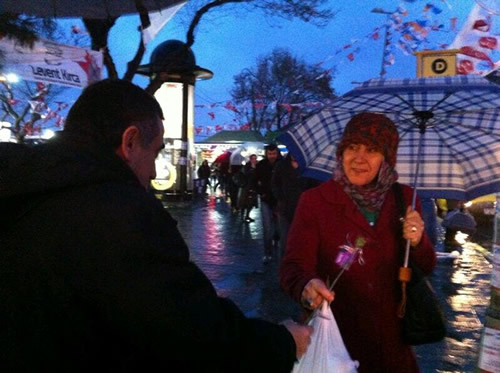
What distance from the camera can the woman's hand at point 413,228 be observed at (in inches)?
98.6

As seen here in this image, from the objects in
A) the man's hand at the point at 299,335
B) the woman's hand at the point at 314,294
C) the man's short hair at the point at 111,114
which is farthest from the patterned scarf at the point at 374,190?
the man's short hair at the point at 111,114

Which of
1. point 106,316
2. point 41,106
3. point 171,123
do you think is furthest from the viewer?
point 41,106

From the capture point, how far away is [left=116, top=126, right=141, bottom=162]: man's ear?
1.48 m

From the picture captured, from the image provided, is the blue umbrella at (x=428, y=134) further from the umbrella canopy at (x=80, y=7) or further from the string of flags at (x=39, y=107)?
the string of flags at (x=39, y=107)

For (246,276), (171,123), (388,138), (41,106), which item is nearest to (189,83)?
(171,123)

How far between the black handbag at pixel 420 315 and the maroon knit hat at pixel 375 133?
564mm

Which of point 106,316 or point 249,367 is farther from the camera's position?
point 249,367

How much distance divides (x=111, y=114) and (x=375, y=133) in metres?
1.45

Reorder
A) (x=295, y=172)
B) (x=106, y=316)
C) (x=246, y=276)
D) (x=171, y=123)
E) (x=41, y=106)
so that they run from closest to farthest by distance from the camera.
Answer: (x=106, y=316) < (x=295, y=172) < (x=246, y=276) < (x=171, y=123) < (x=41, y=106)

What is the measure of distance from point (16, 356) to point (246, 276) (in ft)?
23.9

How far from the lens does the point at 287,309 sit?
661cm

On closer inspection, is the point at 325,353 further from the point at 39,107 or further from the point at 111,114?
the point at 39,107

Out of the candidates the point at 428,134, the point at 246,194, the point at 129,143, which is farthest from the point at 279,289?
the point at 246,194

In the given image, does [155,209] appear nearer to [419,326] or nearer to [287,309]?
[419,326]
